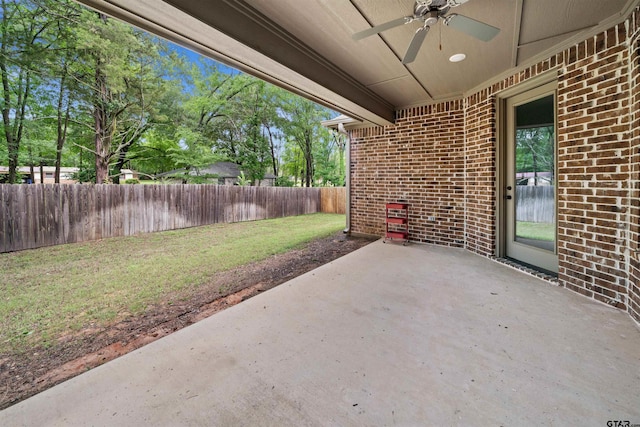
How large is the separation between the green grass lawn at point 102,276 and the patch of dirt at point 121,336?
0.61ft

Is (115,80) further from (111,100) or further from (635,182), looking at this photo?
(635,182)

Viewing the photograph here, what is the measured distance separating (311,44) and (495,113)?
9.51 feet

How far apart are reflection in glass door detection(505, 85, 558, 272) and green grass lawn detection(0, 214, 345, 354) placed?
150 inches

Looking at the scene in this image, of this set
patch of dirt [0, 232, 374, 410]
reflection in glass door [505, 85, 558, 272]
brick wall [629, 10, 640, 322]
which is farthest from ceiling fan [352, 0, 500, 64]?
patch of dirt [0, 232, 374, 410]

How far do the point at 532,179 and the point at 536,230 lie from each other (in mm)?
687

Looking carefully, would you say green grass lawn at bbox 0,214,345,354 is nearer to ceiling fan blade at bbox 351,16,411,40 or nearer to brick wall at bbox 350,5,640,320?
ceiling fan blade at bbox 351,16,411,40

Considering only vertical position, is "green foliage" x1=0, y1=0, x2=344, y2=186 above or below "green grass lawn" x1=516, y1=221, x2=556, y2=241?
above

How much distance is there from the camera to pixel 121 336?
7.14 feet

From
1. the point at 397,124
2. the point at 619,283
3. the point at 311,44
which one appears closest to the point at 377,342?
the point at 619,283

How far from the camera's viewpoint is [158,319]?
243 centimetres

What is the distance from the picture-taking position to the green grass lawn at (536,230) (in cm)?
323

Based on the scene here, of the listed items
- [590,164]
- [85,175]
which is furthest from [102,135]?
[590,164]

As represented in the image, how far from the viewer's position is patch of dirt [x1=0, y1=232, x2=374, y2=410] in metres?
1.68

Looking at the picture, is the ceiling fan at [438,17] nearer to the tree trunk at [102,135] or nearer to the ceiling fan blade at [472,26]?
the ceiling fan blade at [472,26]
